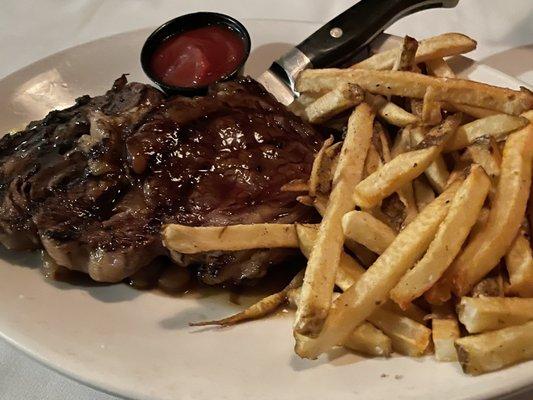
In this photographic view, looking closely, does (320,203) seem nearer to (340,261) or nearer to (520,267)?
(340,261)

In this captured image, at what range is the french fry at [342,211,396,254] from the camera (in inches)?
79.2

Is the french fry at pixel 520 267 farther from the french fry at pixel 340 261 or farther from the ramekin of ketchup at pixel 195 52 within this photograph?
the ramekin of ketchup at pixel 195 52

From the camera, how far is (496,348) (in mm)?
1793

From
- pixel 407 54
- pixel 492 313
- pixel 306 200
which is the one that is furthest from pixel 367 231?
pixel 407 54

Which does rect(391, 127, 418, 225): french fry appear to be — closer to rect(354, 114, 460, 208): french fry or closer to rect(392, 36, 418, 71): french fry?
rect(354, 114, 460, 208): french fry

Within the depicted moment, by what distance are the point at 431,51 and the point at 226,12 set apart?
1.84 meters

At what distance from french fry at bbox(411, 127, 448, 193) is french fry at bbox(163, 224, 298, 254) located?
51cm

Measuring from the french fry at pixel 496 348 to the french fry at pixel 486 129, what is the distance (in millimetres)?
678

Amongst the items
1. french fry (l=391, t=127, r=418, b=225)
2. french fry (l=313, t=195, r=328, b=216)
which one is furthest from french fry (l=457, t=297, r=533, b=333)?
french fry (l=313, t=195, r=328, b=216)

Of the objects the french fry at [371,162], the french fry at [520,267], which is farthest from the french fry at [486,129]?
the french fry at [520,267]

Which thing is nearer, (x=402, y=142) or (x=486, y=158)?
(x=486, y=158)

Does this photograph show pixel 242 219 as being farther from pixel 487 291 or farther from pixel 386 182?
pixel 487 291

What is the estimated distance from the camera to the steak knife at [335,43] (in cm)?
295

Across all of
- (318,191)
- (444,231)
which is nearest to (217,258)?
(318,191)
